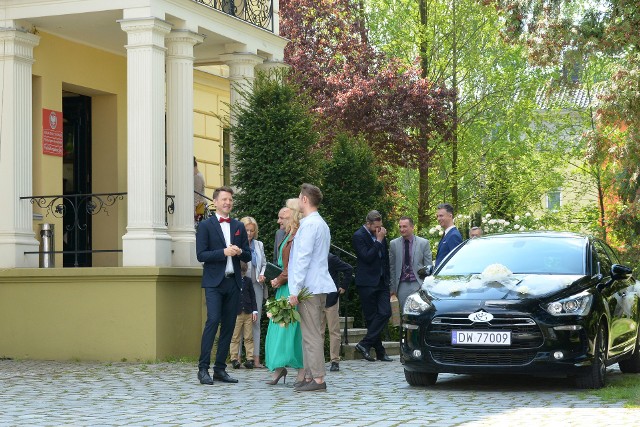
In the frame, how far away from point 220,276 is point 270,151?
492 centimetres

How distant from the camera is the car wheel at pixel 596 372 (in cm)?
1173

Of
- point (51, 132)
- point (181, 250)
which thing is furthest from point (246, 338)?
point (51, 132)

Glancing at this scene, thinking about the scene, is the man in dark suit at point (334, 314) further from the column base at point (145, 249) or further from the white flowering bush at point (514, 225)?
the white flowering bush at point (514, 225)

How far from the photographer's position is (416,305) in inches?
479

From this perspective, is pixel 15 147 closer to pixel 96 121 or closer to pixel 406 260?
pixel 96 121

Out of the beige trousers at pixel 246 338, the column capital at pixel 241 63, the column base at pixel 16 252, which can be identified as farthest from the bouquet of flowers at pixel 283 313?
the column capital at pixel 241 63

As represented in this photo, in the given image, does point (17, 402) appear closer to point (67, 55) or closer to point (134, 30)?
point (134, 30)

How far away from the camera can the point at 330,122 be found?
27875mm

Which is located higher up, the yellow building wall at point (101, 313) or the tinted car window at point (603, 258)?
the tinted car window at point (603, 258)

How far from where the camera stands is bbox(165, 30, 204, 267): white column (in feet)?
58.6

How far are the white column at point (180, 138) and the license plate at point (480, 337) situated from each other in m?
6.92

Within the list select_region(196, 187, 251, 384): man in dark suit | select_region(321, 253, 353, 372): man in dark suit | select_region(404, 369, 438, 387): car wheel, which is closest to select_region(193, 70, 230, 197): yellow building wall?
select_region(321, 253, 353, 372): man in dark suit

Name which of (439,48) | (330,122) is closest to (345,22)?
(330,122)

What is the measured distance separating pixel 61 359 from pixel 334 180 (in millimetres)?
5361
